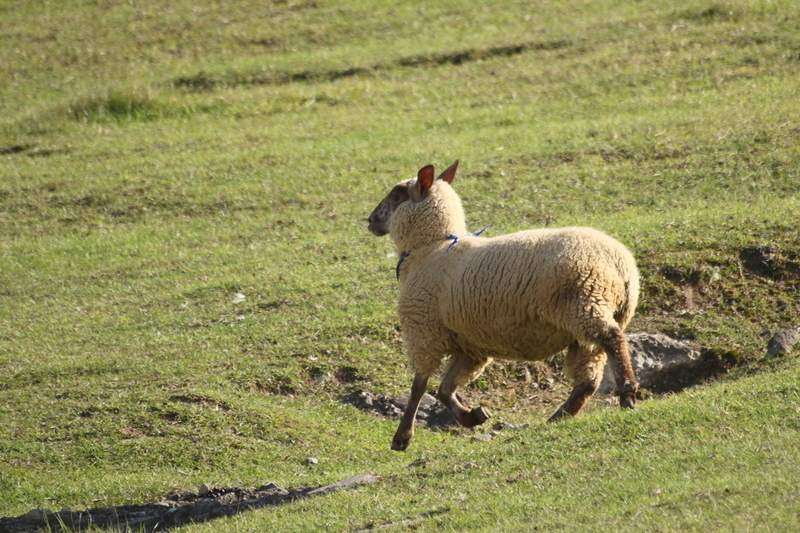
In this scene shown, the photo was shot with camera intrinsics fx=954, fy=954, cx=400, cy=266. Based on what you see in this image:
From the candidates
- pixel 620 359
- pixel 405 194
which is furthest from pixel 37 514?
pixel 620 359

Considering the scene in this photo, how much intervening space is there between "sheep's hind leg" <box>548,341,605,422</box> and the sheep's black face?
237cm

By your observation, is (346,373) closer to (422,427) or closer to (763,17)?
(422,427)

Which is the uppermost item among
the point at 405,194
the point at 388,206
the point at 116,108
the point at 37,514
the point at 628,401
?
the point at 405,194

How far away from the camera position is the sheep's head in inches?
348

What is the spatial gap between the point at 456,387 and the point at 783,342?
123 inches

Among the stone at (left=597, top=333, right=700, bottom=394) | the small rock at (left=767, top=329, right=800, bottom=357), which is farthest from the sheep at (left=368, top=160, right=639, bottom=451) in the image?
the stone at (left=597, top=333, right=700, bottom=394)

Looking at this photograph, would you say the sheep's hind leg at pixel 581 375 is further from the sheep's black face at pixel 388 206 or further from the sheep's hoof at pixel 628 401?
the sheep's black face at pixel 388 206

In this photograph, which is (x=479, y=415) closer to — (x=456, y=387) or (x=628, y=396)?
(x=456, y=387)

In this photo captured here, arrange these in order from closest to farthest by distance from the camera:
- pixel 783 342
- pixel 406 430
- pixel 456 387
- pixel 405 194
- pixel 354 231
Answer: pixel 406 430
pixel 456 387
pixel 783 342
pixel 405 194
pixel 354 231

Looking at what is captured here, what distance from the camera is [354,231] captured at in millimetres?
14578

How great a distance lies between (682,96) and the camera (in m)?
18.5

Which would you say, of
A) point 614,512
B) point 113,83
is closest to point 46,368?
point 614,512

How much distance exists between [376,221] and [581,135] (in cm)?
861

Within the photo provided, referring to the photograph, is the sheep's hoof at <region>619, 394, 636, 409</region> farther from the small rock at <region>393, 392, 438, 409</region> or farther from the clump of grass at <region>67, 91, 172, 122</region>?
the clump of grass at <region>67, 91, 172, 122</region>
